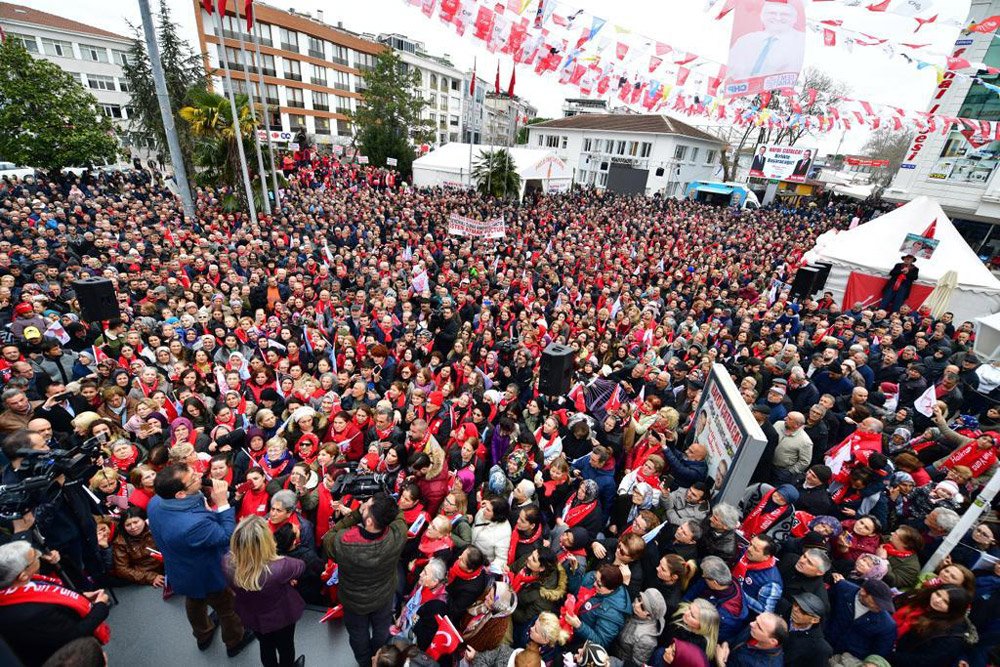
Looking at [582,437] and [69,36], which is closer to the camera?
[582,437]

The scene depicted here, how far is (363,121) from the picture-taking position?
3506cm

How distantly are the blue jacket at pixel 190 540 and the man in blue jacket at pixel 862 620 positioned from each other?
14.7 feet

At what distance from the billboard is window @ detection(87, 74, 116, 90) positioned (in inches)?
2312

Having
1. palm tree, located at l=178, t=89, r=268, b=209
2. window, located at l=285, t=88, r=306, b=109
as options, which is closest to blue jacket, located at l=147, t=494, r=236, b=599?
palm tree, located at l=178, t=89, r=268, b=209

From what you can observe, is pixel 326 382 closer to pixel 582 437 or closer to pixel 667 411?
pixel 582 437

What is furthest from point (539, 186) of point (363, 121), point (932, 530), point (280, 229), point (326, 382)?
point (932, 530)

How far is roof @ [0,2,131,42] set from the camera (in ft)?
118

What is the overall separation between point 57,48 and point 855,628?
198ft

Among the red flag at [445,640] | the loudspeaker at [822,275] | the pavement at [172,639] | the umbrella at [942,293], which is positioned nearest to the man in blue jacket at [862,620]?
the red flag at [445,640]

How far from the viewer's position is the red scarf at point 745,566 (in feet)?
10.5

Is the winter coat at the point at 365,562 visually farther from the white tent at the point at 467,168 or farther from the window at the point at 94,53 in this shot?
the window at the point at 94,53

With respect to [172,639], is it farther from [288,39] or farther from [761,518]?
[288,39]

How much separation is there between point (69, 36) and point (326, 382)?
55.1 m

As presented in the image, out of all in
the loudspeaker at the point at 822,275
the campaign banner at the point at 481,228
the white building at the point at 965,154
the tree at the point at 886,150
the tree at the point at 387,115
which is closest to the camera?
the loudspeaker at the point at 822,275
